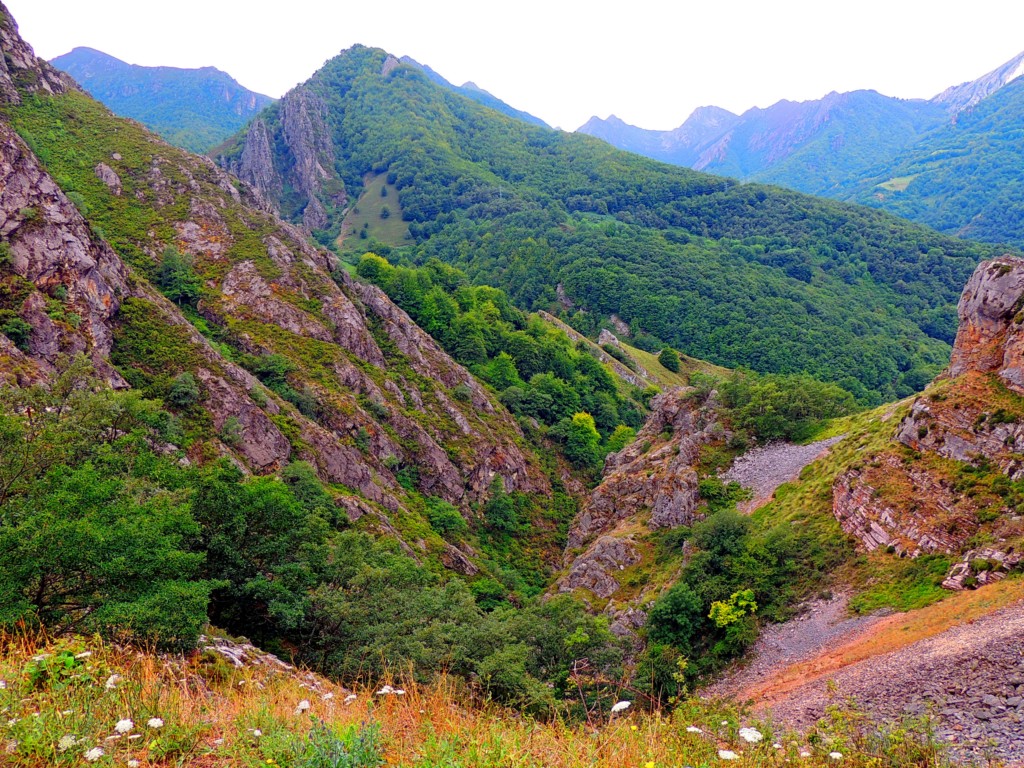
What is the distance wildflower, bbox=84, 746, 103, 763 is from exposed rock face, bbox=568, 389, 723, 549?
3342 centimetres

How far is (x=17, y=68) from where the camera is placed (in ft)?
184

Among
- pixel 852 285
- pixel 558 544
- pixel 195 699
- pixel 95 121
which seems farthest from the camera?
pixel 852 285

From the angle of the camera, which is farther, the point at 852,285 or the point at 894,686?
the point at 852,285

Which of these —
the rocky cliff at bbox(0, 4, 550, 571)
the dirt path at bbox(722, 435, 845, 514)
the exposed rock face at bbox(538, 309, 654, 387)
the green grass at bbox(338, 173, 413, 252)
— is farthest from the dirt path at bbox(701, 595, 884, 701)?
the green grass at bbox(338, 173, 413, 252)

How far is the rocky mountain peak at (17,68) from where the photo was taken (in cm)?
5378

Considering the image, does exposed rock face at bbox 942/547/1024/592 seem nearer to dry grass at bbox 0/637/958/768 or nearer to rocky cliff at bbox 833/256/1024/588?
rocky cliff at bbox 833/256/1024/588

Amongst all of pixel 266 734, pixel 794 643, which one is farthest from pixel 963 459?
pixel 266 734

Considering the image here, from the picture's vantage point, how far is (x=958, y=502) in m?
22.7

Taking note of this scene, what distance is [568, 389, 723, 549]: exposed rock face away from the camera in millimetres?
35875

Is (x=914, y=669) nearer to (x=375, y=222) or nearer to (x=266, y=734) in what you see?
(x=266, y=734)

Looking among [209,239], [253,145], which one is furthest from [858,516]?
[253,145]

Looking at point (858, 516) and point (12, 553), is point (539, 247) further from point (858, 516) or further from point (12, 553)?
point (12, 553)

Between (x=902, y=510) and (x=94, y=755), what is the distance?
28099mm

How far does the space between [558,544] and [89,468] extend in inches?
1565
